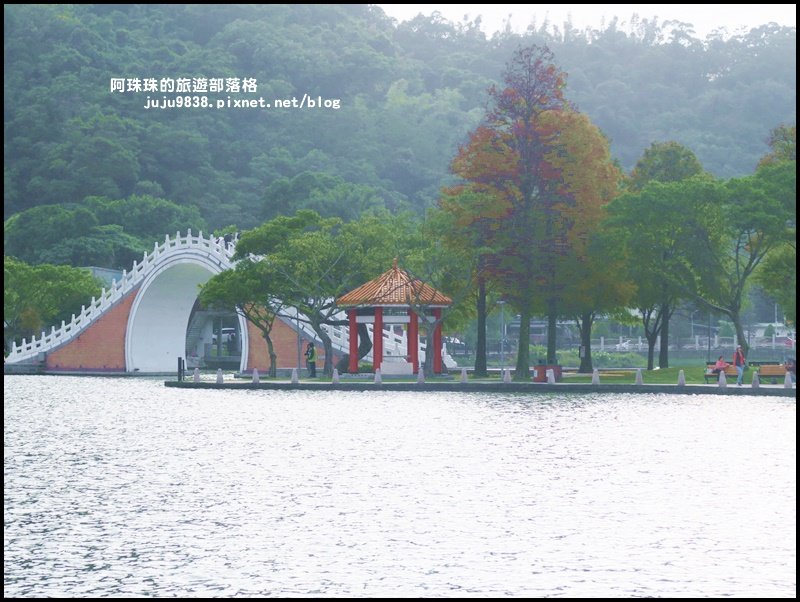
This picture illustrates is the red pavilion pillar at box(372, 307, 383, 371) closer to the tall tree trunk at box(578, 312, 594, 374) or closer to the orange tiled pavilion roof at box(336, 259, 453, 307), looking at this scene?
the orange tiled pavilion roof at box(336, 259, 453, 307)

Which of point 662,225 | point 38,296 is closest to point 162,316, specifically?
point 38,296

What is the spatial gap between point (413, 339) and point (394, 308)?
2.06m

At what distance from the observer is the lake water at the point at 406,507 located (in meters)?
15.6

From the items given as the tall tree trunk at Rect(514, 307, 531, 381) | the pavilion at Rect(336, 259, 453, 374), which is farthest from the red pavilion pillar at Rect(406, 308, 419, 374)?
the tall tree trunk at Rect(514, 307, 531, 381)

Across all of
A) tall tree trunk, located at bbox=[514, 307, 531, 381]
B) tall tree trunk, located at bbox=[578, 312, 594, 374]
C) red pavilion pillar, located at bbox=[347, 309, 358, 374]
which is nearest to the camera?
tall tree trunk, located at bbox=[514, 307, 531, 381]

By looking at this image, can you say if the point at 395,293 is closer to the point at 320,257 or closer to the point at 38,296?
the point at 320,257

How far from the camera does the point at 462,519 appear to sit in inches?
776

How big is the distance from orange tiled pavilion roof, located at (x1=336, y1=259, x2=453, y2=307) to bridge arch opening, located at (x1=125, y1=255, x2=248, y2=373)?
855 inches

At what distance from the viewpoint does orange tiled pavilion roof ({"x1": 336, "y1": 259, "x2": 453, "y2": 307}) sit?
6366 centimetres

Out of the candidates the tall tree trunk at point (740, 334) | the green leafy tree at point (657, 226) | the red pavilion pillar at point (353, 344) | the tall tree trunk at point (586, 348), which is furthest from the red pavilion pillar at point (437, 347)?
the tall tree trunk at point (740, 334)

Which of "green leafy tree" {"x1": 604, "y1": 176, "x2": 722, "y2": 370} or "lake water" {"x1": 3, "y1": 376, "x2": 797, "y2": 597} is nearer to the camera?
"lake water" {"x1": 3, "y1": 376, "x2": 797, "y2": 597}

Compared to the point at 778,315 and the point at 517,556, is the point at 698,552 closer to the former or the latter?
the point at 517,556

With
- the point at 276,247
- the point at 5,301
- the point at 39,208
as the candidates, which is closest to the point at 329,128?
the point at 39,208

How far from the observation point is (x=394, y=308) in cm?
6500
